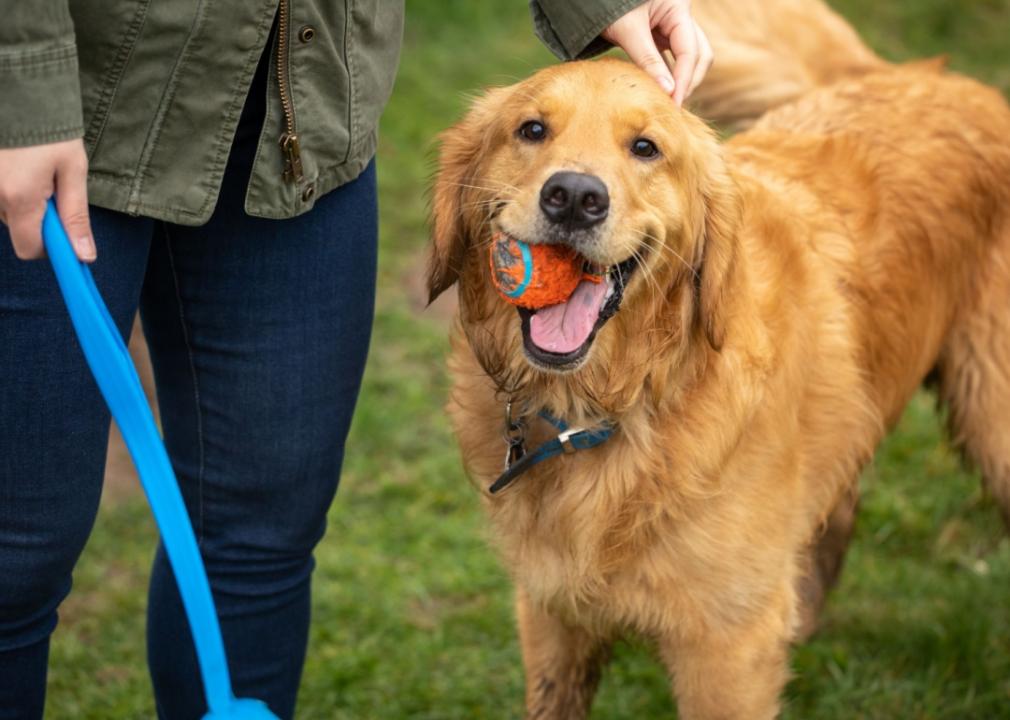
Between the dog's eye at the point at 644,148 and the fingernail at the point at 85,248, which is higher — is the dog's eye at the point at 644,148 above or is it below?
below

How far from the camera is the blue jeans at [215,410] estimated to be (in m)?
1.87

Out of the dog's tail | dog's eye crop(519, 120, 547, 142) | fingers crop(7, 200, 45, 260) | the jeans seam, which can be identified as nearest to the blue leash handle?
fingers crop(7, 200, 45, 260)

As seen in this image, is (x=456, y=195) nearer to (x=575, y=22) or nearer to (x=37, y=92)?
(x=575, y=22)

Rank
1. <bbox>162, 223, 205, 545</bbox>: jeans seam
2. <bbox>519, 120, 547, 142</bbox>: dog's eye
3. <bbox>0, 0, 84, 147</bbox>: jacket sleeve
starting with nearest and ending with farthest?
<bbox>0, 0, 84, 147</bbox>: jacket sleeve < <bbox>162, 223, 205, 545</bbox>: jeans seam < <bbox>519, 120, 547, 142</bbox>: dog's eye

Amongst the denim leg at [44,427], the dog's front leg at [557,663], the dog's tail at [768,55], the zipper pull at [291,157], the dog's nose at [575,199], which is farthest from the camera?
the dog's tail at [768,55]

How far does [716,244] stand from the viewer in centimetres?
250

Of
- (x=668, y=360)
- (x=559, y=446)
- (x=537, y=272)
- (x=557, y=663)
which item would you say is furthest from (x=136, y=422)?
(x=557, y=663)

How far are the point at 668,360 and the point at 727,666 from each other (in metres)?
0.65

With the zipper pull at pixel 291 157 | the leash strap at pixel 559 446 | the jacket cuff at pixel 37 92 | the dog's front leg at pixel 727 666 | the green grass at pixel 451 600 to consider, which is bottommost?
the green grass at pixel 451 600

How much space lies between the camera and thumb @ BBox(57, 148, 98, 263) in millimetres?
1647

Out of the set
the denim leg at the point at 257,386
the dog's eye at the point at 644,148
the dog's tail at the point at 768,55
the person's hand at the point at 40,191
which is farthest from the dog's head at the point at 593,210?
the dog's tail at the point at 768,55

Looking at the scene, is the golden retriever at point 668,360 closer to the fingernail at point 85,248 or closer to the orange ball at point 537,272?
the orange ball at point 537,272

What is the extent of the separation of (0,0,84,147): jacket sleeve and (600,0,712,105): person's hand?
108 centimetres

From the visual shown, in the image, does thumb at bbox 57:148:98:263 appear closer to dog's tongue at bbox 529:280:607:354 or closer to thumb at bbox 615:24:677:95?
dog's tongue at bbox 529:280:607:354
